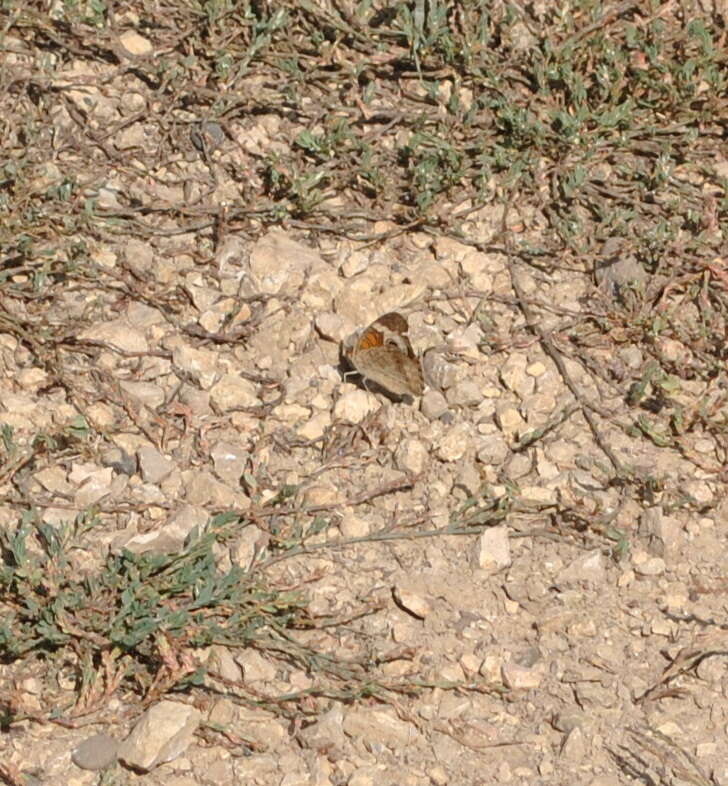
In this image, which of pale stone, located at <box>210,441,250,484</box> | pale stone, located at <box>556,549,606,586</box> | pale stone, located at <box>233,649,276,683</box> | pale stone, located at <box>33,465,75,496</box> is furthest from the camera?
pale stone, located at <box>210,441,250,484</box>

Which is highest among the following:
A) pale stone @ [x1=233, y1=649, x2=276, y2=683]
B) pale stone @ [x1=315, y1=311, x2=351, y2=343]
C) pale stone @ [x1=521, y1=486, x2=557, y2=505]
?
pale stone @ [x1=315, y1=311, x2=351, y2=343]

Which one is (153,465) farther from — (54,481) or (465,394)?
(465,394)

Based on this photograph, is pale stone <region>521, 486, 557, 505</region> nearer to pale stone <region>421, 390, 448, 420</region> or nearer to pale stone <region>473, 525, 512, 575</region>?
pale stone <region>473, 525, 512, 575</region>

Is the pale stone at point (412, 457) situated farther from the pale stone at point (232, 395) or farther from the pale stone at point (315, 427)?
the pale stone at point (232, 395)

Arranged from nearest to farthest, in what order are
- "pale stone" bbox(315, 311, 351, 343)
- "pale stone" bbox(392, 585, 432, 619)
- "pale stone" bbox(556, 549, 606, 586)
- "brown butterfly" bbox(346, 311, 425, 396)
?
"pale stone" bbox(392, 585, 432, 619) < "pale stone" bbox(556, 549, 606, 586) < "brown butterfly" bbox(346, 311, 425, 396) < "pale stone" bbox(315, 311, 351, 343)

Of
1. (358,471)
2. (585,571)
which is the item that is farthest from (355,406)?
(585,571)

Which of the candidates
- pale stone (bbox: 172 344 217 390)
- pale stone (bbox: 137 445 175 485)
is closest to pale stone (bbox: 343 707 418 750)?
pale stone (bbox: 137 445 175 485)

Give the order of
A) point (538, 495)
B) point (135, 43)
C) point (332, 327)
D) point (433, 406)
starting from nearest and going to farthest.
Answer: point (538, 495), point (433, 406), point (332, 327), point (135, 43)
